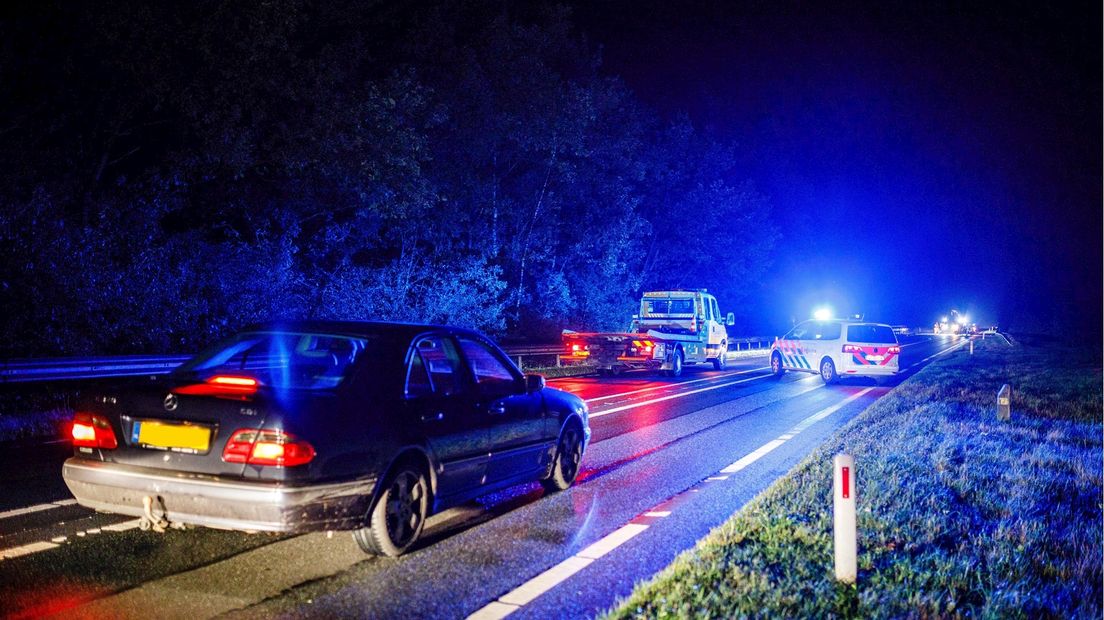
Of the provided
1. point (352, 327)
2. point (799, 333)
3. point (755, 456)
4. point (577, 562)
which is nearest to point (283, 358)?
point (352, 327)

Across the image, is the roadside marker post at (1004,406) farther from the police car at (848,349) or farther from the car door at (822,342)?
the car door at (822,342)

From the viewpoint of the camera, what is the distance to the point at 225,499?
4.74 meters

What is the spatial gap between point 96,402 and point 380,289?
1850cm

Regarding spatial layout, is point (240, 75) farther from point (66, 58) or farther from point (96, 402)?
point (96, 402)

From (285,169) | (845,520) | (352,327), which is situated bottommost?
(845,520)

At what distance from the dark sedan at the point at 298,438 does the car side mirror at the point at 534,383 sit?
2.54ft

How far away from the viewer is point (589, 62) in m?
37.2

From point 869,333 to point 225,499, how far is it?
69.5ft

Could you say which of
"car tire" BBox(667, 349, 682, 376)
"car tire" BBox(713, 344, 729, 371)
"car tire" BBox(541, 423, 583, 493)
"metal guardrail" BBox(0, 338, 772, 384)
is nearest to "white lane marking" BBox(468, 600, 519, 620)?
"car tire" BBox(541, 423, 583, 493)

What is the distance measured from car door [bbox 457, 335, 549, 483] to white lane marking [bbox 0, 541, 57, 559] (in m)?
2.91

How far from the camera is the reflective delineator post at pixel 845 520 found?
15.3ft

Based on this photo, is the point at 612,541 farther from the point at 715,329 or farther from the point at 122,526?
the point at 715,329

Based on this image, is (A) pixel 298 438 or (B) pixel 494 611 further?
(A) pixel 298 438

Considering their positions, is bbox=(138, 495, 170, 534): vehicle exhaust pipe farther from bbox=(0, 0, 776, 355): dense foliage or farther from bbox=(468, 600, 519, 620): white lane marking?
bbox=(0, 0, 776, 355): dense foliage
